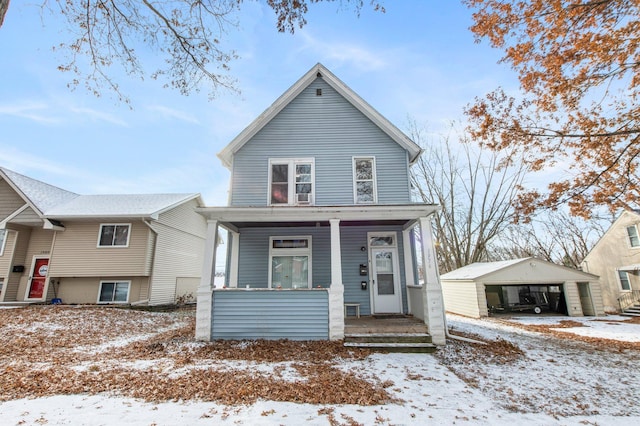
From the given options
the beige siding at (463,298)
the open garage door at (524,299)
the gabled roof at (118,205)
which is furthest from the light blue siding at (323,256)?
the open garage door at (524,299)

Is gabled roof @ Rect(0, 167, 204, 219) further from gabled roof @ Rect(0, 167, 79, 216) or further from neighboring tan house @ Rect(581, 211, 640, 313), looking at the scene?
neighboring tan house @ Rect(581, 211, 640, 313)

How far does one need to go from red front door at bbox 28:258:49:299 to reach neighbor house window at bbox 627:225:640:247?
3065 centimetres

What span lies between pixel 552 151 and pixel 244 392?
11.3m

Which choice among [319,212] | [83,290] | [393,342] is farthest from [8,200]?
[393,342]

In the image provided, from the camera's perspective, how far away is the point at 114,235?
12625 millimetres

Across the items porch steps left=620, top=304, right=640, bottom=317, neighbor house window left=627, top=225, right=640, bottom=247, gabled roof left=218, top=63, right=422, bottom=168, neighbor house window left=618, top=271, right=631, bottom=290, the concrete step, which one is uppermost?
gabled roof left=218, top=63, right=422, bottom=168

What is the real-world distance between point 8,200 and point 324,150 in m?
15.0

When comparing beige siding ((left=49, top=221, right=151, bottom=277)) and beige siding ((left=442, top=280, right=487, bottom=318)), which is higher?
beige siding ((left=49, top=221, right=151, bottom=277))

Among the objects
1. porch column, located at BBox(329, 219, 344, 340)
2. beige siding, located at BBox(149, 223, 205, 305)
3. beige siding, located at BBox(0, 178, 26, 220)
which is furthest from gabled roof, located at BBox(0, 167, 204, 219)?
porch column, located at BBox(329, 219, 344, 340)

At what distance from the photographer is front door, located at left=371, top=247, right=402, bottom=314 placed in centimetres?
841

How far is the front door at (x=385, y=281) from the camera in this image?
8.41m

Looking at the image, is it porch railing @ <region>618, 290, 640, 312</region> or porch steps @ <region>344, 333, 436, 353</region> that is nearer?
porch steps @ <region>344, 333, 436, 353</region>

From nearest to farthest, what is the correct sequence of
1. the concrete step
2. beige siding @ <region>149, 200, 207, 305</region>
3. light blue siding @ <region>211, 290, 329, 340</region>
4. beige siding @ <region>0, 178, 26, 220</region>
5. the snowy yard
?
the snowy yard → the concrete step → light blue siding @ <region>211, 290, 329, 340</region> → beige siding @ <region>0, 178, 26, 220</region> → beige siding @ <region>149, 200, 207, 305</region>

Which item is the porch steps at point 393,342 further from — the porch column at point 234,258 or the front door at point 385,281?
the porch column at point 234,258
